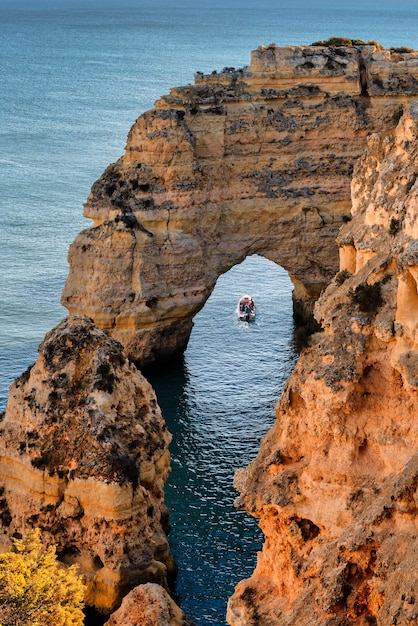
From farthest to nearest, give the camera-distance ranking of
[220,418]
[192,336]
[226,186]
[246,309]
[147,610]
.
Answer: [246,309] → [192,336] → [226,186] → [220,418] → [147,610]

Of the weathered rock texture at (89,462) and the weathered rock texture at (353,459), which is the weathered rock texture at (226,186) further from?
the weathered rock texture at (353,459)

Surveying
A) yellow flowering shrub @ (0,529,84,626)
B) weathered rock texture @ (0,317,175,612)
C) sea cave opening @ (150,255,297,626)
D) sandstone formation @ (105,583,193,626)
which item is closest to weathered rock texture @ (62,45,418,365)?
sea cave opening @ (150,255,297,626)

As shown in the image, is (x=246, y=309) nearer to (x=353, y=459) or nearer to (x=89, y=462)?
(x=89, y=462)

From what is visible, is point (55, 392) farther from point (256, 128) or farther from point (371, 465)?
point (256, 128)

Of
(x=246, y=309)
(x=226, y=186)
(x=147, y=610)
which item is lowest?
(x=147, y=610)

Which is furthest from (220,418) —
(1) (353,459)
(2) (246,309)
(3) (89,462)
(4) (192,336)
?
(1) (353,459)

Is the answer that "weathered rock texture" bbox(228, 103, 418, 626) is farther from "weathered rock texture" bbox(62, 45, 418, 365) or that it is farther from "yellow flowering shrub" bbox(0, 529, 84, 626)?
"weathered rock texture" bbox(62, 45, 418, 365)
